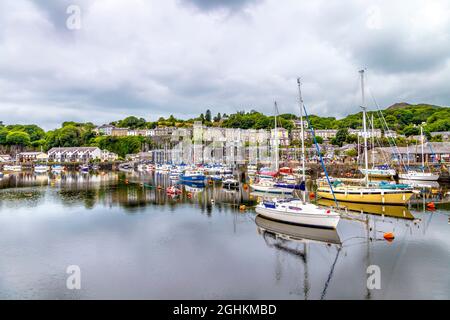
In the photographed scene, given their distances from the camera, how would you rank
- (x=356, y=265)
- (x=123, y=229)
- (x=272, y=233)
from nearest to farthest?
(x=356, y=265) → (x=272, y=233) → (x=123, y=229)

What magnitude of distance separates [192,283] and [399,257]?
33.2ft

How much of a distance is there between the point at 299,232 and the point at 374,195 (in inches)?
513

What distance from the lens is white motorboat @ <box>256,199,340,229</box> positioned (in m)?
20.2

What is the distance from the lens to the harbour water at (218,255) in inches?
505

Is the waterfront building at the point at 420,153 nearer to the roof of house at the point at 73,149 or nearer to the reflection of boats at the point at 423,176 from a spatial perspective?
the reflection of boats at the point at 423,176

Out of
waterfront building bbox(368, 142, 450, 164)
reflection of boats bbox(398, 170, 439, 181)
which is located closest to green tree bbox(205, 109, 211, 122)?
waterfront building bbox(368, 142, 450, 164)

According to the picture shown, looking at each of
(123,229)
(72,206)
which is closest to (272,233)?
(123,229)

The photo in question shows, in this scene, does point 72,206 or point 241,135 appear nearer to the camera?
point 72,206

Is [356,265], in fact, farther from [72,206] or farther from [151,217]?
[72,206]

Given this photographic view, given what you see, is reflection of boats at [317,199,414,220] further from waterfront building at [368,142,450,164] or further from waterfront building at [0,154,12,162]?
waterfront building at [0,154,12,162]

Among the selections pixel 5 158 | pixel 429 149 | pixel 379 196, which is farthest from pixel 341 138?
pixel 5 158

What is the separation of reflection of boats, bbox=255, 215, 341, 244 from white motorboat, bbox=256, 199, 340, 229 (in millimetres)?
315

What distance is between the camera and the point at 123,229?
22.9m
